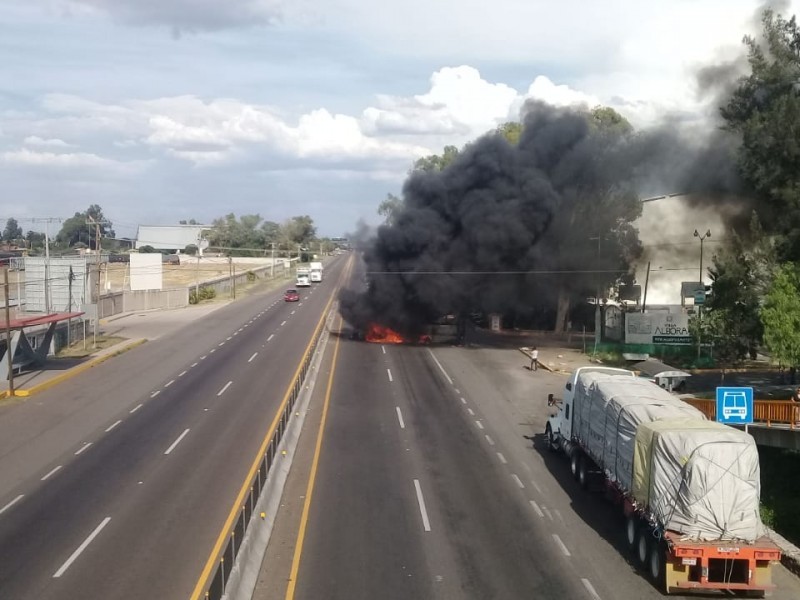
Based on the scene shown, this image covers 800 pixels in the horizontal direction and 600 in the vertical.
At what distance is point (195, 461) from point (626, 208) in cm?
4237

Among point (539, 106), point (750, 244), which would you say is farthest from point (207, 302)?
point (750, 244)

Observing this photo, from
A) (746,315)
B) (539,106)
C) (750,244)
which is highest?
(539,106)

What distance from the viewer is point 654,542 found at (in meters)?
14.7

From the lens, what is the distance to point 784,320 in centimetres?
2892

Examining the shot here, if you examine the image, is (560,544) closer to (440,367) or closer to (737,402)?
(737,402)

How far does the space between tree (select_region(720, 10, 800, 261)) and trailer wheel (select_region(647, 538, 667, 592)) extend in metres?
21.6

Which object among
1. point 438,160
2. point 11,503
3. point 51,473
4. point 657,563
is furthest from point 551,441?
point 438,160

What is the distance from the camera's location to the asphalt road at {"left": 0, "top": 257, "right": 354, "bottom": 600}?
14242 mm

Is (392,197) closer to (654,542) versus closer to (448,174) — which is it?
(448,174)

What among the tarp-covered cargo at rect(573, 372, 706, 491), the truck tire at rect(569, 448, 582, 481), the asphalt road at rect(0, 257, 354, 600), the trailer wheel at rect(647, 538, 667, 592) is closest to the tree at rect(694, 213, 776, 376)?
the truck tire at rect(569, 448, 582, 481)

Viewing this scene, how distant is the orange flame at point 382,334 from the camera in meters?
54.5

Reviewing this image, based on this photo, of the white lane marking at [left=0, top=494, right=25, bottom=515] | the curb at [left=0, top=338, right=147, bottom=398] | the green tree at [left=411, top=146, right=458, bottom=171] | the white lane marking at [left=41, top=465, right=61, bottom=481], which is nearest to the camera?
the white lane marking at [left=0, top=494, right=25, bottom=515]

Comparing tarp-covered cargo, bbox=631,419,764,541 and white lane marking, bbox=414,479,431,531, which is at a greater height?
tarp-covered cargo, bbox=631,419,764,541

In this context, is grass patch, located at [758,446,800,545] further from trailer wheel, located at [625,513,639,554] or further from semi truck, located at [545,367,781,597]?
semi truck, located at [545,367,781,597]
